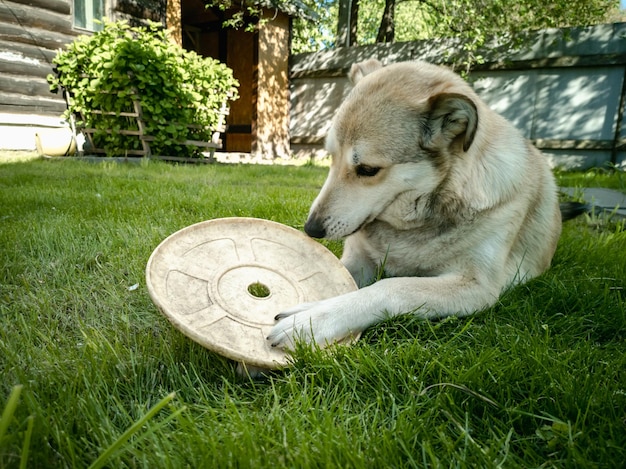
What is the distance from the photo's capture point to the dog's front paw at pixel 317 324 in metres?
1.41

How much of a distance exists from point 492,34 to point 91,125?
7.30 metres

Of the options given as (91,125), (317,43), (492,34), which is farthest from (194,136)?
(317,43)

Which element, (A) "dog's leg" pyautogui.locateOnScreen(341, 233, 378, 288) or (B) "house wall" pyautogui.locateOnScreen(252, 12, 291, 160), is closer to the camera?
(A) "dog's leg" pyautogui.locateOnScreen(341, 233, 378, 288)

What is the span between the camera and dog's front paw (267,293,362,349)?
55.6 inches

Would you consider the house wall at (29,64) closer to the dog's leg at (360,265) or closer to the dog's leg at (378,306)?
the dog's leg at (360,265)

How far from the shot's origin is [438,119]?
187 cm

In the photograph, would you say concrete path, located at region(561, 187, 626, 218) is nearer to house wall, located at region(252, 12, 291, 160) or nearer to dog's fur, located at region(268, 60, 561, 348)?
dog's fur, located at region(268, 60, 561, 348)

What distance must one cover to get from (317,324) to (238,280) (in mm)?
441

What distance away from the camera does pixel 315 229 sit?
1976 mm

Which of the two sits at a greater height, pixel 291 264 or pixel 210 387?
pixel 291 264

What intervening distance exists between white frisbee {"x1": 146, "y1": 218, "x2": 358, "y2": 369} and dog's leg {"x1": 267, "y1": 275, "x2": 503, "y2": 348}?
7cm

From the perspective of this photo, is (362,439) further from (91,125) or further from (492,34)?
(492,34)

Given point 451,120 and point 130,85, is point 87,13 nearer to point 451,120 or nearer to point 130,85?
point 130,85

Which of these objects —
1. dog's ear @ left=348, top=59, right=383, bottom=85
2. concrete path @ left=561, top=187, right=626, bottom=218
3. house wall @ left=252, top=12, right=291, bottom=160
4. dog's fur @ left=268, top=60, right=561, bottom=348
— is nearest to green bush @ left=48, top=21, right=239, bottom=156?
house wall @ left=252, top=12, right=291, bottom=160
